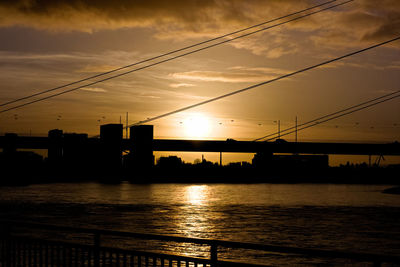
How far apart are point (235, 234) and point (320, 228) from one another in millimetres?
10191

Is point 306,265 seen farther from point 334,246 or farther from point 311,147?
point 311,147

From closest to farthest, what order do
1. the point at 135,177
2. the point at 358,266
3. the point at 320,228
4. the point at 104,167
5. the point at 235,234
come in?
the point at 358,266, the point at 235,234, the point at 320,228, the point at 104,167, the point at 135,177

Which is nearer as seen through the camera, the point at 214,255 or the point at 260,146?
the point at 214,255

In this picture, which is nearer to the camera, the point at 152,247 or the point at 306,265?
the point at 306,265

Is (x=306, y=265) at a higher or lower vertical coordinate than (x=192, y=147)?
lower

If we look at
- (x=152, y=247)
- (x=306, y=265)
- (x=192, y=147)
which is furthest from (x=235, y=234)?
(x=192, y=147)

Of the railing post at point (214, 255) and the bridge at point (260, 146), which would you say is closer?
the railing post at point (214, 255)

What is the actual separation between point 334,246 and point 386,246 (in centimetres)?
352

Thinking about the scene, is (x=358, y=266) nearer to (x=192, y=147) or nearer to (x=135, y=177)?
(x=192, y=147)

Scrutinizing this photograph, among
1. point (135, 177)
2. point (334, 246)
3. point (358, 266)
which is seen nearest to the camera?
point (358, 266)

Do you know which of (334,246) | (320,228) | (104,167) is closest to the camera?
(334,246)

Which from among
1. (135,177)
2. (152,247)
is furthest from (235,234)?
(135,177)

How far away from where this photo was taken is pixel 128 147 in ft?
601

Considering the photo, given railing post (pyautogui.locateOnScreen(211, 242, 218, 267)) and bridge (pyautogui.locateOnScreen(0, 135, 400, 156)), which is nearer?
railing post (pyautogui.locateOnScreen(211, 242, 218, 267))
